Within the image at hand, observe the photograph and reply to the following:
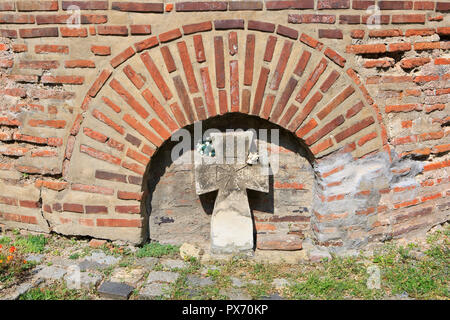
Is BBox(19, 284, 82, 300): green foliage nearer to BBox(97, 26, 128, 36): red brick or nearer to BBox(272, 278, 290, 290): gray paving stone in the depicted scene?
BBox(272, 278, 290, 290): gray paving stone

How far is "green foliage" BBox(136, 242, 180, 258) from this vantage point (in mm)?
3645

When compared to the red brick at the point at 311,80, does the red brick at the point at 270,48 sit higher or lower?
higher

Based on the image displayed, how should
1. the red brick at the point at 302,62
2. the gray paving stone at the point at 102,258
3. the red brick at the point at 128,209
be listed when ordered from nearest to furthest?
the red brick at the point at 302,62
the gray paving stone at the point at 102,258
the red brick at the point at 128,209

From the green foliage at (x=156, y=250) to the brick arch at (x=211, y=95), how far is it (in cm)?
43

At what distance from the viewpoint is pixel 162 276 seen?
3350 mm

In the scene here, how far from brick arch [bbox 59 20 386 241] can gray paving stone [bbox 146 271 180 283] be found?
24.4 inches

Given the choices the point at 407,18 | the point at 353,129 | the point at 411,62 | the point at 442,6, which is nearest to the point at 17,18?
the point at 353,129

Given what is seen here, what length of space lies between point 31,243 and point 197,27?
7.88 feet

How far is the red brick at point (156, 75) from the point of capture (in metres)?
3.38

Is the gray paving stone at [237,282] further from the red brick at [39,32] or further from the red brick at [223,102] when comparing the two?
the red brick at [39,32]

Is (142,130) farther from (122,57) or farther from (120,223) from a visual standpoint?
(120,223)

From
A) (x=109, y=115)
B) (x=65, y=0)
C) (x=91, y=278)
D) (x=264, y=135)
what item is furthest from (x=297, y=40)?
(x=91, y=278)

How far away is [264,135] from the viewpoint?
3750 millimetres

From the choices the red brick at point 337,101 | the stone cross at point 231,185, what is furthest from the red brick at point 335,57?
the stone cross at point 231,185
